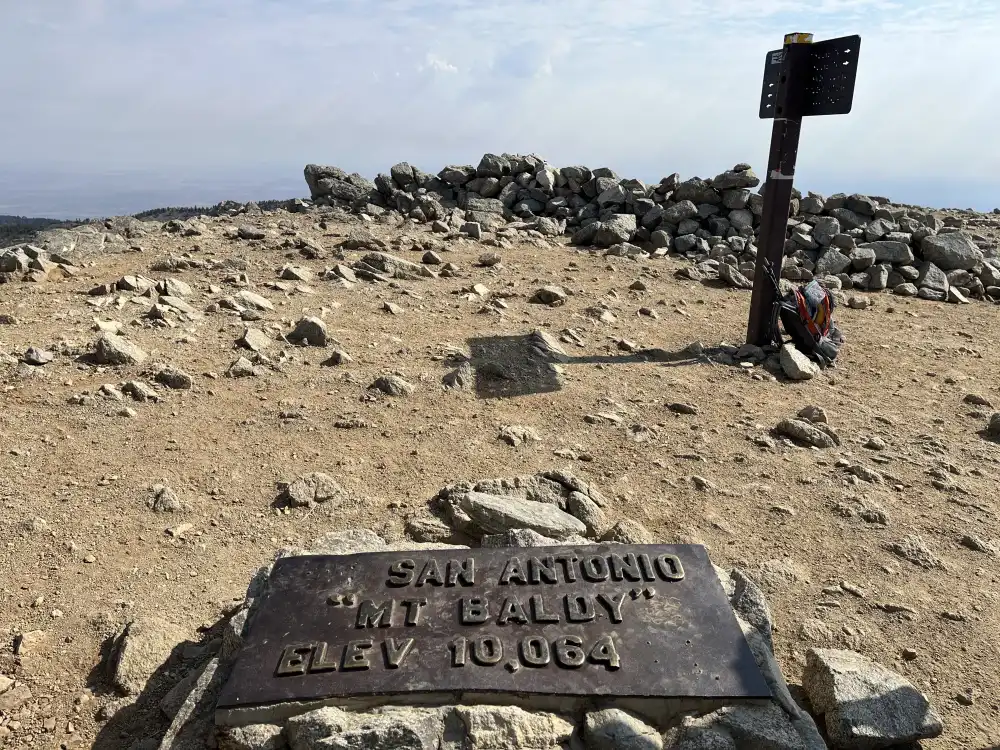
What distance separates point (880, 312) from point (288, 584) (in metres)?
8.37

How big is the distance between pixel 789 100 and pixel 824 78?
1.05 feet

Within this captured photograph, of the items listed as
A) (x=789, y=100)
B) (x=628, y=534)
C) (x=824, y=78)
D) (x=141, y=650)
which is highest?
(x=824, y=78)

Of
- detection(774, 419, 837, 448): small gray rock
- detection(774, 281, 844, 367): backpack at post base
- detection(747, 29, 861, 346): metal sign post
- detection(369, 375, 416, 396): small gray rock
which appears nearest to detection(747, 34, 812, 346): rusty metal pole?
detection(747, 29, 861, 346): metal sign post

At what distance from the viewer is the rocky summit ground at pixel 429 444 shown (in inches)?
135

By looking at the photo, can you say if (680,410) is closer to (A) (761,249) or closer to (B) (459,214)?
(A) (761,249)

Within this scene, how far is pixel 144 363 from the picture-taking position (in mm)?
5676

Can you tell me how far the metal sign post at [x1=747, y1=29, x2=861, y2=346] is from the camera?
6078 millimetres

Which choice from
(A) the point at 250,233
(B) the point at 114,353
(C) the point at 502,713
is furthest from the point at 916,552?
(A) the point at 250,233

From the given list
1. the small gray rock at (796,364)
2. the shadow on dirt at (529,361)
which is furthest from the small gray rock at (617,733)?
the small gray rock at (796,364)

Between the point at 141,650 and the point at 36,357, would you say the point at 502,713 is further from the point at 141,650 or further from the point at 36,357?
the point at 36,357

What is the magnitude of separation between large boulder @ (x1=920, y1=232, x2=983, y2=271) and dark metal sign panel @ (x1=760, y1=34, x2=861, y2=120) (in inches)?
223

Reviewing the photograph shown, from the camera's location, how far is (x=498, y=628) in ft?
8.79

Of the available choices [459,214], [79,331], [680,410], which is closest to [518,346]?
[680,410]

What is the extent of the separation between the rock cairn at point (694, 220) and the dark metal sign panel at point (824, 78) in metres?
3.45
